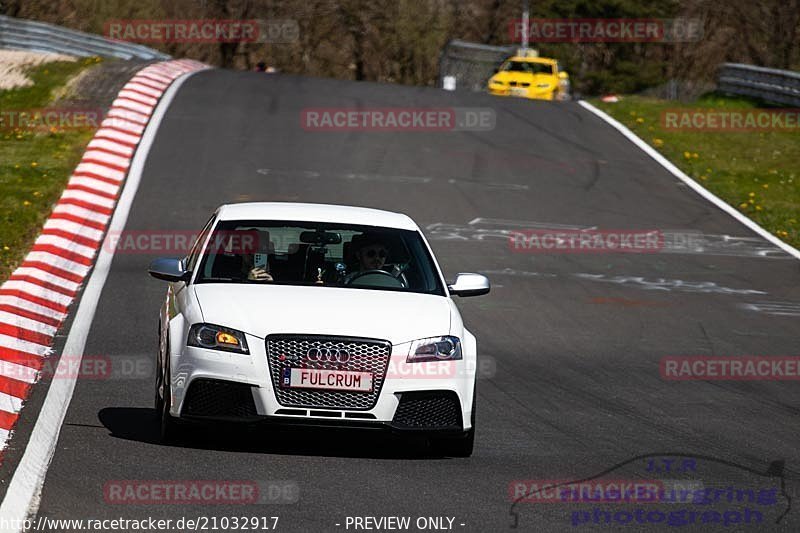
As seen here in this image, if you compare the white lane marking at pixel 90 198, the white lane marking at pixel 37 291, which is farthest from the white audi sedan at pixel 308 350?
the white lane marking at pixel 90 198

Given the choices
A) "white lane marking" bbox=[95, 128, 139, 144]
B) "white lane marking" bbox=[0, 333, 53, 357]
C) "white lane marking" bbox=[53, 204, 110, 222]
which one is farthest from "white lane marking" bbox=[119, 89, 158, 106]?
"white lane marking" bbox=[0, 333, 53, 357]

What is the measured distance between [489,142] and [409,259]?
18548 mm

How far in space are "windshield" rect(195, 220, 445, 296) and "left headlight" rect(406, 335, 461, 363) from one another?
722mm

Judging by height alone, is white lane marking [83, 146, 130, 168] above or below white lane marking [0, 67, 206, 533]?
below

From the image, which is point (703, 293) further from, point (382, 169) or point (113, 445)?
point (113, 445)

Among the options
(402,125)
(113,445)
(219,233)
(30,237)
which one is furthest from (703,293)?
(402,125)

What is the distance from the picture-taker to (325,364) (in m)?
8.09

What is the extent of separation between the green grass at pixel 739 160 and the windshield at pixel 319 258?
1317cm

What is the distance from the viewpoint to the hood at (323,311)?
8156mm

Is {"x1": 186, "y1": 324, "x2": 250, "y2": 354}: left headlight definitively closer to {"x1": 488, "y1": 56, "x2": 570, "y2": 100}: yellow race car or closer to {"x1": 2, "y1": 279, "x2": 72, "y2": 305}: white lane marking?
{"x1": 2, "y1": 279, "x2": 72, "y2": 305}: white lane marking

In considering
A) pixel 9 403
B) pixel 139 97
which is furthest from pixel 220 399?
pixel 139 97

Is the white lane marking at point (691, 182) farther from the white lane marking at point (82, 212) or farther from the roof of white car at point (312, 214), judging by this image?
the roof of white car at point (312, 214)

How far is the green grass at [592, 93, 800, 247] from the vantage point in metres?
23.8

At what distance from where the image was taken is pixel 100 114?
2623 centimetres
